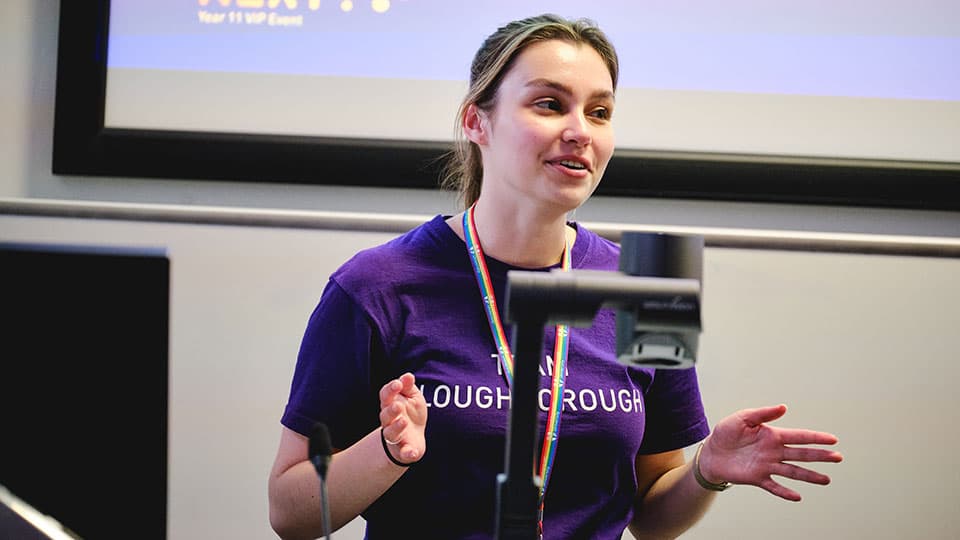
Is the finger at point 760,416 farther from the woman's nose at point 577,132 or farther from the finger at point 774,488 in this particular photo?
the woman's nose at point 577,132

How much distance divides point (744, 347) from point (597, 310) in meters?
1.32

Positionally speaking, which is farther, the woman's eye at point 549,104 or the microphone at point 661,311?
the woman's eye at point 549,104

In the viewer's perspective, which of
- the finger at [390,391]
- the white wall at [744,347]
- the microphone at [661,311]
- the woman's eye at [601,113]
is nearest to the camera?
the microphone at [661,311]

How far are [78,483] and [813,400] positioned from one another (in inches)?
62.7

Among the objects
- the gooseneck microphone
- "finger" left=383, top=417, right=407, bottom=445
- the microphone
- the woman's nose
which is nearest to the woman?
the woman's nose

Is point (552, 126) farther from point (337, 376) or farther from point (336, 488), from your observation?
point (336, 488)

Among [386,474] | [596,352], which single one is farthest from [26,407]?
[596,352]

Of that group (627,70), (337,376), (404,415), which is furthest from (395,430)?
(627,70)

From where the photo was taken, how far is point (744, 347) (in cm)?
204

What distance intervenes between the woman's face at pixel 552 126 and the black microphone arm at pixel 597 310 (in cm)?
62

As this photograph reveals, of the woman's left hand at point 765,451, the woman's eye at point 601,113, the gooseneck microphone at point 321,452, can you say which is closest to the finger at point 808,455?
the woman's left hand at point 765,451

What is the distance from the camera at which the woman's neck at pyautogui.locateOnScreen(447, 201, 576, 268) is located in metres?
1.52

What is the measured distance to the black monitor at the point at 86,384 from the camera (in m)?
0.79

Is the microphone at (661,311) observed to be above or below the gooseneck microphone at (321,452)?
above
